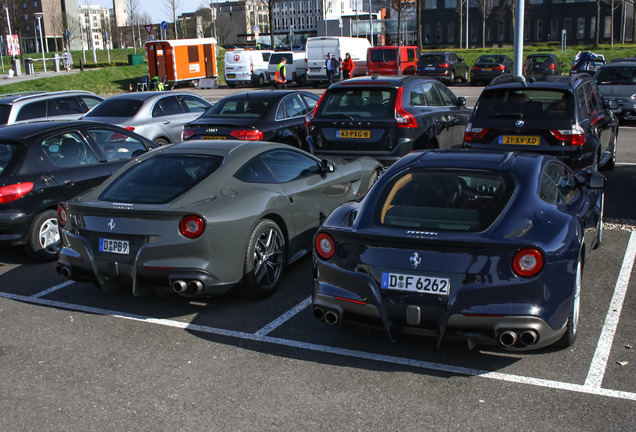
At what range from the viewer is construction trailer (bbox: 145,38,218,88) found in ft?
128

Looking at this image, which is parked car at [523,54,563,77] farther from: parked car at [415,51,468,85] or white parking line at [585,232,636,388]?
white parking line at [585,232,636,388]

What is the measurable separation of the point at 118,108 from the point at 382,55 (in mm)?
24396

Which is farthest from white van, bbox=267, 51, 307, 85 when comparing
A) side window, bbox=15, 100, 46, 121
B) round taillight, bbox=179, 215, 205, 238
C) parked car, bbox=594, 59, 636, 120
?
round taillight, bbox=179, 215, 205, 238

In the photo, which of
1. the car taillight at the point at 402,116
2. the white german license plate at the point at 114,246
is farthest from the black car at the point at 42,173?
the car taillight at the point at 402,116

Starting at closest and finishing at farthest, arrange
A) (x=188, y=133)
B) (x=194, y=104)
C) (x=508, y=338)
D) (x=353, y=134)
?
(x=508, y=338), (x=353, y=134), (x=188, y=133), (x=194, y=104)

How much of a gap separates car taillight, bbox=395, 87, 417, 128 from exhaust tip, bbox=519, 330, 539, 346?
5.95m

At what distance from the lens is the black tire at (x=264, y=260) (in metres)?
6.05

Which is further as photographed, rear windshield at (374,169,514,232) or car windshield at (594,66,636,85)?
car windshield at (594,66,636,85)

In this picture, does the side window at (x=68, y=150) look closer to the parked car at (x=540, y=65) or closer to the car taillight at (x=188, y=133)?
the car taillight at (x=188, y=133)

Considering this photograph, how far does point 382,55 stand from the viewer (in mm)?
36031

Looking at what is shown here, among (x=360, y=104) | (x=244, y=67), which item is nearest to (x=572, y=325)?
(x=360, y=104)

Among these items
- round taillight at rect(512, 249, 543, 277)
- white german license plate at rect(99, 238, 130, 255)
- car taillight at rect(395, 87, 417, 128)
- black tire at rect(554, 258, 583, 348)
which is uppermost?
car taillight at rect(395, 87, 417, 128)

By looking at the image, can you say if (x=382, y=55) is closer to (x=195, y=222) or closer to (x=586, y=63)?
(x=586, y=63)

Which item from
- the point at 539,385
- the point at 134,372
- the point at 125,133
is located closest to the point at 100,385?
the point at 134,372
